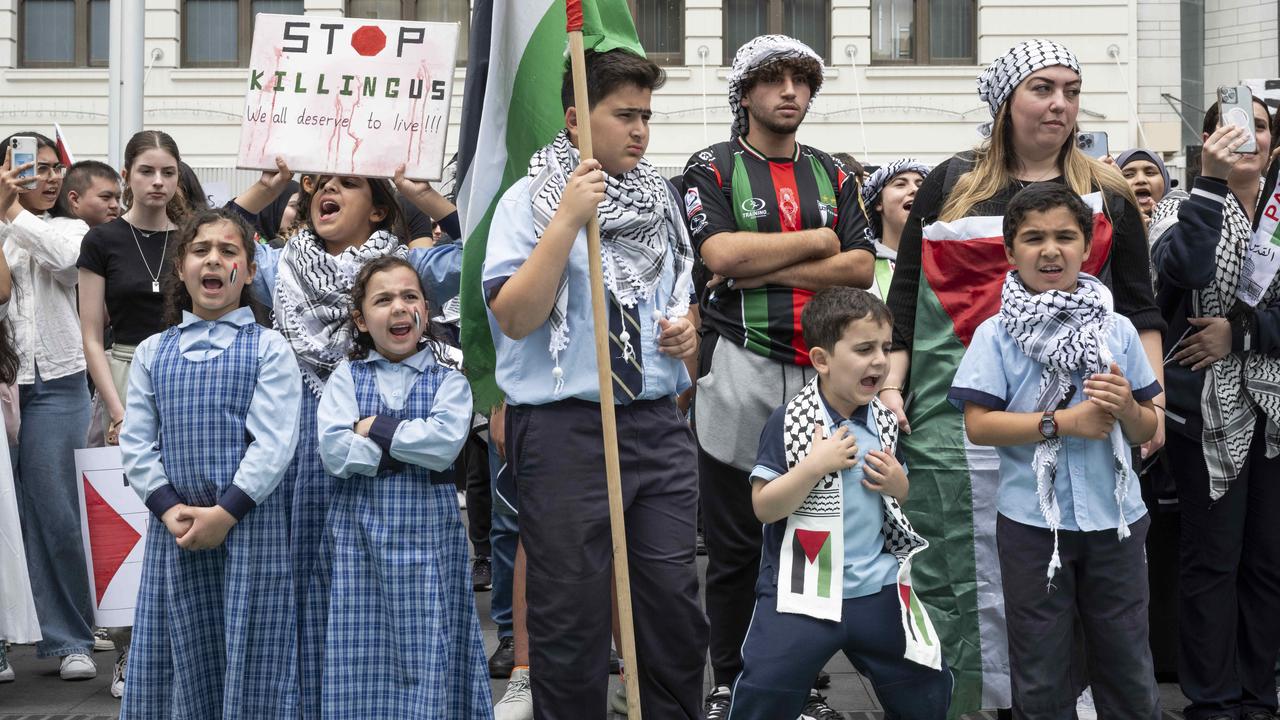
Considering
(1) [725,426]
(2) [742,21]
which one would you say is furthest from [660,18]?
(1) [725,426]

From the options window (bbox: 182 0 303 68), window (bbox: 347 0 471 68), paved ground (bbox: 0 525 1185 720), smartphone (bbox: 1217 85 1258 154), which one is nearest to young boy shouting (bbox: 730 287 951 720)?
smartphone (bbox: 1217 85 1258 154)

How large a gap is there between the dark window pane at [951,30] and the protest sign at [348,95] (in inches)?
662

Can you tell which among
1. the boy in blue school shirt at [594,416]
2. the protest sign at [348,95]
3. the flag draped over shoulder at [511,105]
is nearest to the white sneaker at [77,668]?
the protest sign at [348,95]

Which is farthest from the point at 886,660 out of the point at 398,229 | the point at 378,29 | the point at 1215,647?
the point at 378,29

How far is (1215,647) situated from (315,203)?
11.2ft

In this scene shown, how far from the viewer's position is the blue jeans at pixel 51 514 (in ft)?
20.1

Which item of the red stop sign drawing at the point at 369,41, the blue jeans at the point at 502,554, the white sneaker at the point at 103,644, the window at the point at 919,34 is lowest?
the white sneaker at the point at 103,644

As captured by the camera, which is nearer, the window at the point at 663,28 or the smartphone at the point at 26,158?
the smartphone at the point at 26,158

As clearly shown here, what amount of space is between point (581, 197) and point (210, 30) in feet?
60.9

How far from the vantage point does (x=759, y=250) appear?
4.76 metres

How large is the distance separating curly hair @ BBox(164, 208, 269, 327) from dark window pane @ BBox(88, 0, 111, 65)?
17.4 metres

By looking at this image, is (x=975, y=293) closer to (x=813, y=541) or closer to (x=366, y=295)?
(x=813, y=541)

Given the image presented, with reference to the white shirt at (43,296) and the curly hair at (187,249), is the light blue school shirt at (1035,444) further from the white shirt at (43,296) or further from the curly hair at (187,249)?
the white shirt at (43,296)

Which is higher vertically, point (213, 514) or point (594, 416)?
point (594, 416)
